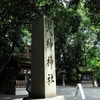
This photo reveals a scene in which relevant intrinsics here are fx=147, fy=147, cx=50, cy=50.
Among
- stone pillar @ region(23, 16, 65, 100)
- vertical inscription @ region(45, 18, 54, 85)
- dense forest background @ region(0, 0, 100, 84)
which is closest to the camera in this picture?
stone pillar @ region(23, 16, 65, 100)

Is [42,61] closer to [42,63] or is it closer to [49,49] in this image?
[42,63]

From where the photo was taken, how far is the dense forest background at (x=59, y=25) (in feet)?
38.7

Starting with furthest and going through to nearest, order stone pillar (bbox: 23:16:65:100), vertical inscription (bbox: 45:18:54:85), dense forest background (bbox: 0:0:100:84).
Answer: dense forest background (bbox: 0:0:100:84) < vertical inscription (bbox: 45:18:54:85) < stone pillar (bbox: 23:16:65:100)

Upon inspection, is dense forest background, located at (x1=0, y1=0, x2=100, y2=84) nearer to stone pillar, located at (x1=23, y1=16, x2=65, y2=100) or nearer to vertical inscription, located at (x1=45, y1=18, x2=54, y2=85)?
vertical inscription, located at (x1=45, y1=18, x2=54, y2=85)

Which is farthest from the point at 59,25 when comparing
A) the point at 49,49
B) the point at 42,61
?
the point at 42,61

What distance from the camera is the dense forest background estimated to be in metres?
11.8

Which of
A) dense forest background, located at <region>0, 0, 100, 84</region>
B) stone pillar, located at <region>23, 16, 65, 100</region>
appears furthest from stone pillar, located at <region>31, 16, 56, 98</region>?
dense forest background, located at <region>0, 0, 100, 84</region>

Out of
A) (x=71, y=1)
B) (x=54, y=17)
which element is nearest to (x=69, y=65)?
(x=54, y=17)

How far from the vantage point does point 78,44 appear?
2605cm

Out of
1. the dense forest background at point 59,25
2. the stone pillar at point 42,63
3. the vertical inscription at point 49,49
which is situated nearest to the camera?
the stone pillar at point 42,63

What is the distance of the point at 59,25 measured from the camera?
14.0 metres

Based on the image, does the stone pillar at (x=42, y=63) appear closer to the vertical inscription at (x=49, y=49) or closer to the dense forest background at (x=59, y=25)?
the vertical inscription at (x=49, y=49)

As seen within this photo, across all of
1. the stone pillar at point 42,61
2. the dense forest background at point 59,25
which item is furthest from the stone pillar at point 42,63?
the dense forest background at point 59,25

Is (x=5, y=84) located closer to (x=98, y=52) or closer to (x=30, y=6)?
(x=30, y=6)
